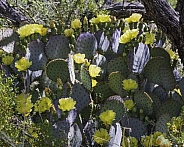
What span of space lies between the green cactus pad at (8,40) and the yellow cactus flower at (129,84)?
0.70m

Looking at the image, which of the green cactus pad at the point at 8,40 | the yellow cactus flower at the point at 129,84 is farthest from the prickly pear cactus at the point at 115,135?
the green cactus pad at the point at 8,40

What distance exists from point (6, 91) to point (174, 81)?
0.77m

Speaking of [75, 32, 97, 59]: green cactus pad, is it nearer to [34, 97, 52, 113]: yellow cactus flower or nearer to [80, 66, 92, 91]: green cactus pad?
[80, 66, 92, 91]: green cactus pad

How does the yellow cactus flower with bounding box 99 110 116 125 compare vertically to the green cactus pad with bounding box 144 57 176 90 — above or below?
below

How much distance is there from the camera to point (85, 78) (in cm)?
185

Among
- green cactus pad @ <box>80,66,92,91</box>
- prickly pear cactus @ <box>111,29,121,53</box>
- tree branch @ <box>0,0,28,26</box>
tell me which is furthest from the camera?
tree branch @ <box>0,0,28,26</box>

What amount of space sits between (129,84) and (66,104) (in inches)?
12.7

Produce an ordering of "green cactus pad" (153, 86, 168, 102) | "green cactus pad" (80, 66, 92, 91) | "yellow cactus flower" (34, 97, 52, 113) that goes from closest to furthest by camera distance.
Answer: "yellow cactus flower" (34, 97, 52, 113) < "green cactus pad" (80, 66, 92, 91) < "green cactus pad" (153, 86, 168, 102)

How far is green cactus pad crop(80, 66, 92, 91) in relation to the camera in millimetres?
1843

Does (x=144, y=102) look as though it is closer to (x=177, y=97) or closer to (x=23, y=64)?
(x=177, y=97)

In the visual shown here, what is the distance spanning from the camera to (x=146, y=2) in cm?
267

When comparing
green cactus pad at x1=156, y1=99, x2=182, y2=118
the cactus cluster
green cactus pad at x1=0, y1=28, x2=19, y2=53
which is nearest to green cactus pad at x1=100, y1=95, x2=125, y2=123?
the cactus cluster

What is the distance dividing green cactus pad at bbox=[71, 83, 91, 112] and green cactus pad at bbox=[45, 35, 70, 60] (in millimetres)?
322

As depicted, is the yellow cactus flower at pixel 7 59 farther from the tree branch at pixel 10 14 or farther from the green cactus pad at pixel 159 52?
the tree branch at pixel 10 14
